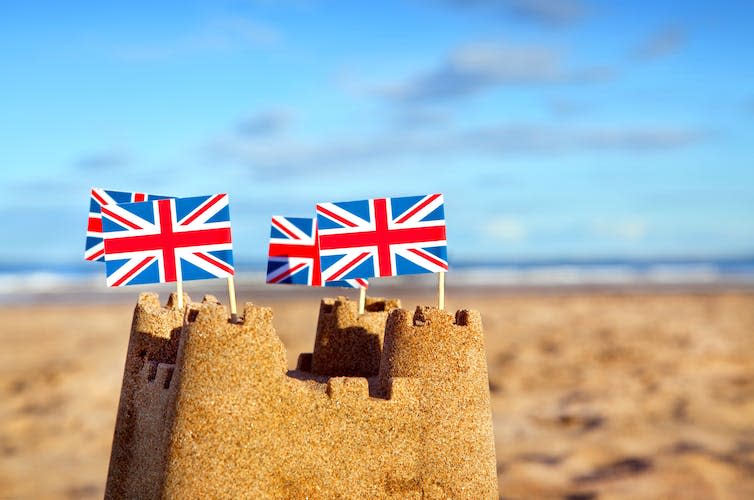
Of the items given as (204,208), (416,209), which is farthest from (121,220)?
(416,209)

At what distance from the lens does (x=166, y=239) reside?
194 inches

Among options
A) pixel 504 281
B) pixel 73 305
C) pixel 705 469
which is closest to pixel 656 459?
pixel 705 469

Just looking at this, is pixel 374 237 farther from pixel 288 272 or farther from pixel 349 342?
pixel 288 272

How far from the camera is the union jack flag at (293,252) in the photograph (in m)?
6.01

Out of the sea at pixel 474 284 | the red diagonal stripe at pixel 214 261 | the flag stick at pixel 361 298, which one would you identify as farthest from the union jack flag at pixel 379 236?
the sea at pixel 474 284

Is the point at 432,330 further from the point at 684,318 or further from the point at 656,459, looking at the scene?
the point at 684,318

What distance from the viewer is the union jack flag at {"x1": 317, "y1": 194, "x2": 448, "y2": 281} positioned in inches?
195

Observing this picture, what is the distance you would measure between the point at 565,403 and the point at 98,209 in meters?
14.5

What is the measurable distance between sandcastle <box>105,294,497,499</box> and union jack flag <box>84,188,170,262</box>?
111 centimetres

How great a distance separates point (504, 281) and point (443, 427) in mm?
52663

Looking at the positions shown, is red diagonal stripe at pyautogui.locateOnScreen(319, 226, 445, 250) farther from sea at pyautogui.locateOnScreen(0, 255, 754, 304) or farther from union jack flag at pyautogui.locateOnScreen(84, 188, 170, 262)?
sea at pyautogui.locateOnScreen(0, 255, 754, 304)

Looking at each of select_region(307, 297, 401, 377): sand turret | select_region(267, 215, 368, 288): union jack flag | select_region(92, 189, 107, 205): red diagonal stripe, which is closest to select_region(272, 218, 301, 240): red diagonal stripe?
select_region(267, 215, 368, 288): union jack flag

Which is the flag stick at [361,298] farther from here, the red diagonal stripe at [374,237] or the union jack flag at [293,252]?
the red diagonal stripe at [374,237]

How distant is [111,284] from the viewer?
16.2 feet
